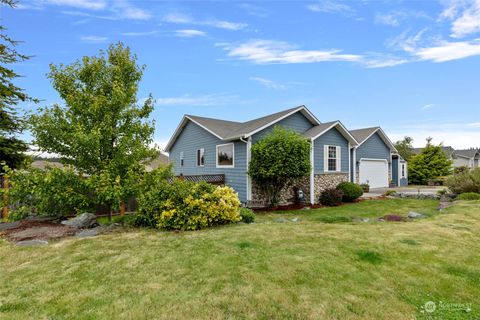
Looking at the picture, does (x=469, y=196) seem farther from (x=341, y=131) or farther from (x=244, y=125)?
(x=244, y=125)

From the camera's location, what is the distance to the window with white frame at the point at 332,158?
46.2 ft

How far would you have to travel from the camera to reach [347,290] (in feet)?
11.1

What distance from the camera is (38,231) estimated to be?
6.66 meters

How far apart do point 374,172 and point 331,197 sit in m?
11.3

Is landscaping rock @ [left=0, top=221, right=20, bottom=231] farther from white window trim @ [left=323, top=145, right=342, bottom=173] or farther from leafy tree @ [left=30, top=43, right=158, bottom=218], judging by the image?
white window trim @ [left=323, top=145, right=342, bottom=173]

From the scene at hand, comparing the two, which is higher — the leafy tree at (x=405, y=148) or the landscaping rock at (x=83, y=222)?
the leafy tree at (x=405, y=148)

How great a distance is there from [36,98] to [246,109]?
14.4 metres

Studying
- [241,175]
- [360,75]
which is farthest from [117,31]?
[360,75]

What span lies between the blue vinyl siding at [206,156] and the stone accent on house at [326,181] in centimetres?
394

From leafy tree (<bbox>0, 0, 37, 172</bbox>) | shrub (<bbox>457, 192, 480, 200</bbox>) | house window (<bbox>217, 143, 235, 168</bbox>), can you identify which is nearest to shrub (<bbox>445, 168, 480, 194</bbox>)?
shrub (<bbox>457, 192, 480, 200</bbox>)

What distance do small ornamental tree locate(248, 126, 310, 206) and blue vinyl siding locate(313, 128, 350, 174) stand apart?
2.14m

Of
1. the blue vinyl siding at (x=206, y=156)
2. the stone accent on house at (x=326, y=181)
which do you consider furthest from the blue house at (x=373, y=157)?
the blue vinyl siding at (x=206, y=156)

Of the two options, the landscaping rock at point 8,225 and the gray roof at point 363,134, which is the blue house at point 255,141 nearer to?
the gray roof at point 363,134

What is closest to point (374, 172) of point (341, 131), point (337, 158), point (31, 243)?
point (337, 158)
